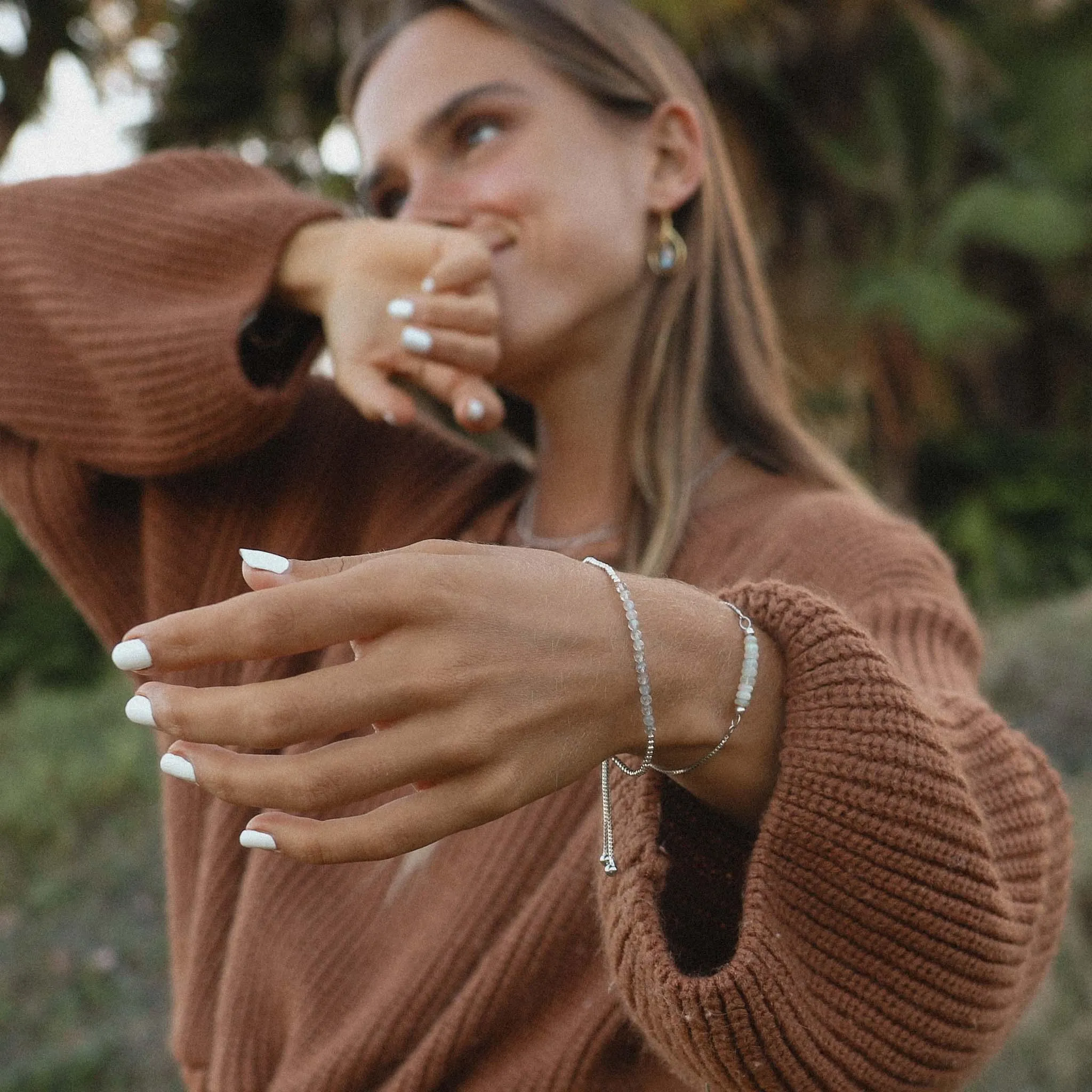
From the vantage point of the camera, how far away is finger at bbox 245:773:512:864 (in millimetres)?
643

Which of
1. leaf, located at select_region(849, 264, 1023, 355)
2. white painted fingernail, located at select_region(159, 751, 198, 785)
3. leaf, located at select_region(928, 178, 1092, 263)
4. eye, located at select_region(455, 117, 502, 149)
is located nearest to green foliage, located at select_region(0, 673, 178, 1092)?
eye, located at select_region(455, 117, 502, 149)

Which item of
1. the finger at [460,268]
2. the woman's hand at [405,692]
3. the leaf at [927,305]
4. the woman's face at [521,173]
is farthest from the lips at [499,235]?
the leaf at [927,305]

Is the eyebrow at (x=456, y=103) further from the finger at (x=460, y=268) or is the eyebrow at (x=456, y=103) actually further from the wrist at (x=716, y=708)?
the wrist at (x=716, y=708)

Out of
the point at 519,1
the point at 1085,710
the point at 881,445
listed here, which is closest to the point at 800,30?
the point at 881,445

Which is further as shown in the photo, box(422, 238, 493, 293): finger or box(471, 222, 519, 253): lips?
box(471, 222, 519, 253): lips

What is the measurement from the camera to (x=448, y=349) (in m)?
1.26

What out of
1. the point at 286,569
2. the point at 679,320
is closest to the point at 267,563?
the point at 286,569

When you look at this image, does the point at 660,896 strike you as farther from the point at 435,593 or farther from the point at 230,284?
the point at 230,284

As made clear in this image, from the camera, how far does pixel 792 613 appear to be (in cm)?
81

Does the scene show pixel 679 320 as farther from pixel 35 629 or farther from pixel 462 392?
pixel 35 629

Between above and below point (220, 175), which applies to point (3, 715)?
below

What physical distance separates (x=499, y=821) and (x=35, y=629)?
6774 mm

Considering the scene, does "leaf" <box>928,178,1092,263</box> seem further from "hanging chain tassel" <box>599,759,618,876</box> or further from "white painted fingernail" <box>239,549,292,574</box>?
"white painted fingernail" <box>239,549,292,574</box>

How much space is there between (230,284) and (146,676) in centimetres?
52
